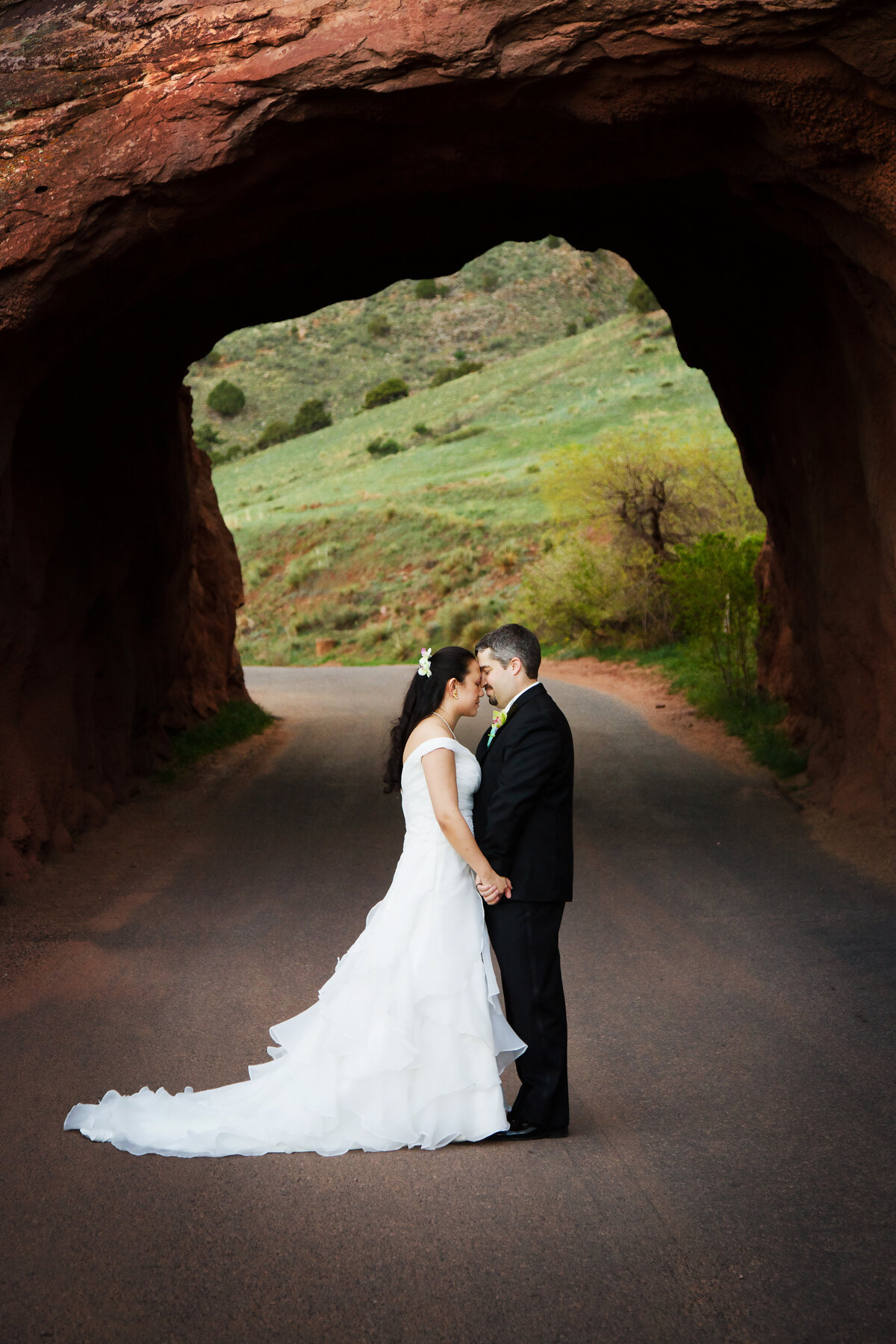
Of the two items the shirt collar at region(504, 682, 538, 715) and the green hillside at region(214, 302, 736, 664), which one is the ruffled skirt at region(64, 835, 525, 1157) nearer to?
the shirt collar at region(504, 682, 538, 715)

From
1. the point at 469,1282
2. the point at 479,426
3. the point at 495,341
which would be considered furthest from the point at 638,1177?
the point at 495,341

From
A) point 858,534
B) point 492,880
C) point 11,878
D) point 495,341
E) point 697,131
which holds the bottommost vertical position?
point 11,878

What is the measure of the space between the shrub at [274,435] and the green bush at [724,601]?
58668 mm

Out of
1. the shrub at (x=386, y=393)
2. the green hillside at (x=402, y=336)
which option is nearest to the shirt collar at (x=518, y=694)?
the shrub at (x=386, y=393)

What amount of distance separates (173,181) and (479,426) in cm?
5081

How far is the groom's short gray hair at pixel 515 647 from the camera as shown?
15.8ft

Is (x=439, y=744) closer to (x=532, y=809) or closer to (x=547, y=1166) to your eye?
(x=532, y=809)

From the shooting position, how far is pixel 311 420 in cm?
7338

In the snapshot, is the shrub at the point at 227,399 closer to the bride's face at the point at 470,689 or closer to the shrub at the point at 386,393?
the shrub at the point at 386,393

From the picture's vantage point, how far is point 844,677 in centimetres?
1072

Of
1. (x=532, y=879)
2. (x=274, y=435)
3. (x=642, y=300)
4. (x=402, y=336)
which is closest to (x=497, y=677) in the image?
(x=532, y=879)

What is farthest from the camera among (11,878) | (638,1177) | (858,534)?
(858,534)

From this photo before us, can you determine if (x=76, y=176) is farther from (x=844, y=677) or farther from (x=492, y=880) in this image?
(x=844, y=677)

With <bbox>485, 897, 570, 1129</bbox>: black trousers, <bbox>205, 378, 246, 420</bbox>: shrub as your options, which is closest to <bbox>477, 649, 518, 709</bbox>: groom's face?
<bbox>485, 897, 570, 1129</bbox>: black trousers
